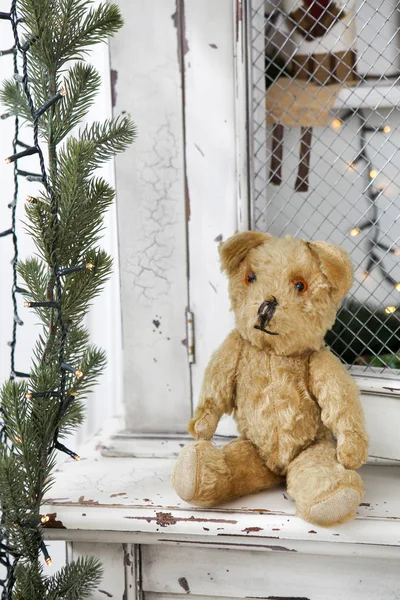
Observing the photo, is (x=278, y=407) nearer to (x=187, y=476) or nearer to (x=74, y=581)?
(x=187, y=476)

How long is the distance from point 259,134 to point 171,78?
0.56ft

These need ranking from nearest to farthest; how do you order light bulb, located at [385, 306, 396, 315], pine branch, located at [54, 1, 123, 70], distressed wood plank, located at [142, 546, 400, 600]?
pine branch, located at [54, 1, 123, 70] < distressed wood plank, located at [142, 546, 400, 600] < light bulb, located at [385, 306, 396, 315]

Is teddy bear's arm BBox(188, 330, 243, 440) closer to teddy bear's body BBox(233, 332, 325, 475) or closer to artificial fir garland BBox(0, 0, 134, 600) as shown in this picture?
teddy bear's body BBox(233, 332, 325, 475)

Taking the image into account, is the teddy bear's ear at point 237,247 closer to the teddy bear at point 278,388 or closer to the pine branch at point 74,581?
the teddy bear at point 278,388

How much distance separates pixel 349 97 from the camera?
39.5 inches

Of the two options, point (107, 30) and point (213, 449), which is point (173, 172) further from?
point (213, 449)

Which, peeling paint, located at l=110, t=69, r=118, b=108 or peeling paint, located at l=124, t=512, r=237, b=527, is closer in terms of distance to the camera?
peeling paint, located at l=124, t=512, r=237, b=527

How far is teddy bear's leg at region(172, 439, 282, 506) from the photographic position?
84 centimetres

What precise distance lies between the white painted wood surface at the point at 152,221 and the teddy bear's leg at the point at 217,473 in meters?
0.23

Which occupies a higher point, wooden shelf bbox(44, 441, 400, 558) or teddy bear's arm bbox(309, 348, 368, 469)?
teddy bear's arm bbox(309, 348, 368, 469)

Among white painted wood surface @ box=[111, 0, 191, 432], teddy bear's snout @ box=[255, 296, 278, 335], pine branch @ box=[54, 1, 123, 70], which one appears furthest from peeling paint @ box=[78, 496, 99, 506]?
pine branch @ box=[54, 1, 123, 70]

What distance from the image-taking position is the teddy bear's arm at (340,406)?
837mm

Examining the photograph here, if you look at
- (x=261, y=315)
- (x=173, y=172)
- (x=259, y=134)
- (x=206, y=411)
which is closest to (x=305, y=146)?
(x=259, y=134)

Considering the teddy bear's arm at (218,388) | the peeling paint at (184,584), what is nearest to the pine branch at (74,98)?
the teddy bear's arm at (218,388)
